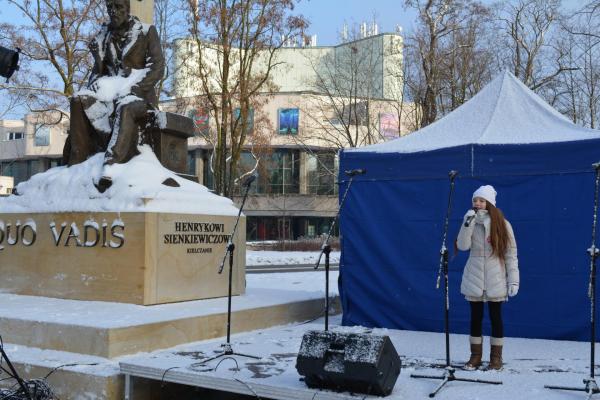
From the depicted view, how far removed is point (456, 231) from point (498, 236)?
6.99 feet

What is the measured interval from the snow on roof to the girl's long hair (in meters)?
4.09

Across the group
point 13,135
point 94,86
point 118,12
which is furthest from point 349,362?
point 13,135

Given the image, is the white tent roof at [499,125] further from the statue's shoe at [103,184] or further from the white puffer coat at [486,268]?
the statue's shoe at [103,184]

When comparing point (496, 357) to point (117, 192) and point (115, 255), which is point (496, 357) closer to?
point (115, 255)

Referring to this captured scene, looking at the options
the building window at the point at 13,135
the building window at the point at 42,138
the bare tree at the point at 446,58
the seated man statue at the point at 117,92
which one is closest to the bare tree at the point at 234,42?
the bare tree at the point at 446,58

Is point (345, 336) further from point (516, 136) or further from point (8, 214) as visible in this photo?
point (8, 214)

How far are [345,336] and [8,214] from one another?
603 cm

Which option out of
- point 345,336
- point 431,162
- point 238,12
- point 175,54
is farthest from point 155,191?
point 175,54

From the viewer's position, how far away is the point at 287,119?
5066 cm

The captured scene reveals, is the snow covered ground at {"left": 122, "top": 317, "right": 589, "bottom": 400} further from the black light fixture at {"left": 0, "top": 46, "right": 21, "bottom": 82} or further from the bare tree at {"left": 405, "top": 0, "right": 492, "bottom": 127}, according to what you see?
the bare tree at {"left": 405, "top": 0, "right": 492, "bottom": 127}

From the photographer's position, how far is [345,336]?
4742 mm

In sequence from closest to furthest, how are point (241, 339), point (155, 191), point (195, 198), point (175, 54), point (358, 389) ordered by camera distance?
point (358, 389) → point (241, 339) → point (155, 191) → point (195, 198) → point (175, 54)

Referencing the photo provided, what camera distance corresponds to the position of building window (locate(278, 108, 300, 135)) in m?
50.1

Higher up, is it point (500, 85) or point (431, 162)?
point (500, 85)
